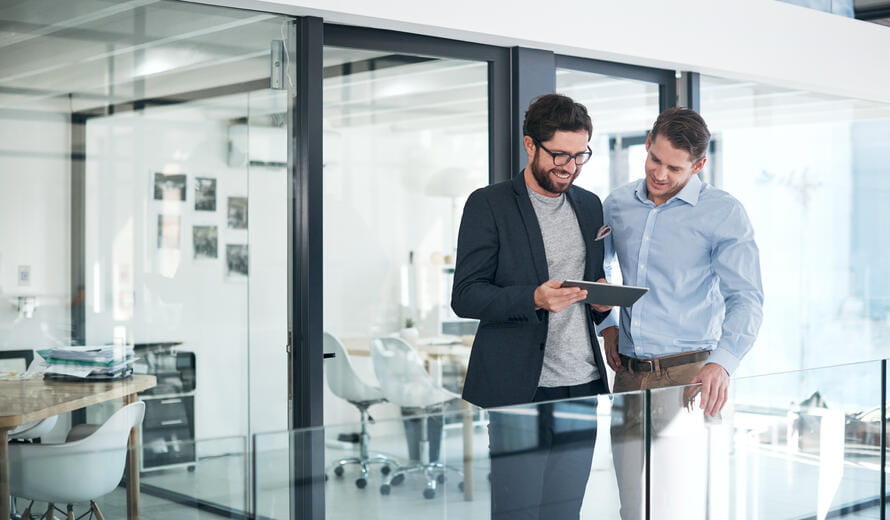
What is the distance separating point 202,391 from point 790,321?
3.49 metres

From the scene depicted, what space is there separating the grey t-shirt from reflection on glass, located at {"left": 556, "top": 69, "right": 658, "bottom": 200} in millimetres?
2119

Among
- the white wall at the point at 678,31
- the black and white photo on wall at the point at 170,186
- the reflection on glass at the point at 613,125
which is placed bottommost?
the black and white photo on wall at the point at 170,186

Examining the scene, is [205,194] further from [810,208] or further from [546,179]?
[810,208]

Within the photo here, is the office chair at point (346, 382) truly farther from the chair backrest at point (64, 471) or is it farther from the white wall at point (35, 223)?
the chair backrest at point (64, 471)

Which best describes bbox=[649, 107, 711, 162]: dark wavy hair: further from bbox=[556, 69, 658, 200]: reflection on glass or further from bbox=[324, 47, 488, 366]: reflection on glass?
bbox=[556, 69, 658, 200]: reflection on glass

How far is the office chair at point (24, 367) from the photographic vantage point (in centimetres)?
313

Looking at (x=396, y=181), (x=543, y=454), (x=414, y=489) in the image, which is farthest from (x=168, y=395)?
(x=543, y=454)

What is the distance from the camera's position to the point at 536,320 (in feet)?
8.24

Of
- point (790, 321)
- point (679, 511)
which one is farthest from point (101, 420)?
point (790, 321)

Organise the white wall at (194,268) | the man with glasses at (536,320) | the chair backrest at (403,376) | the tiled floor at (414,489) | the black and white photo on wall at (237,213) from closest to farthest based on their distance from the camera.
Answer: the tiled floor at (414,489) → the man with glasses at (536,320) → the white wall at (194,268) → the black and white photo on wall at (237,213) → the chair backrest at (403,376)

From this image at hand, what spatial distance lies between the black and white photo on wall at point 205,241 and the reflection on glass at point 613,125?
189 centimetres

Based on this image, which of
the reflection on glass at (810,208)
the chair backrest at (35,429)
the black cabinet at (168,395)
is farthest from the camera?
the reflection on glass at (810,208)

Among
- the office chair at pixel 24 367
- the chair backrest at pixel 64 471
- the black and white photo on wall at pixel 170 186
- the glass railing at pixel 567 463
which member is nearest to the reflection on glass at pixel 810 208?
the glass railing at pixel 567 463

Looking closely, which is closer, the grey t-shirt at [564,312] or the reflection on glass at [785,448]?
the grey t-shirt at [564,312]
